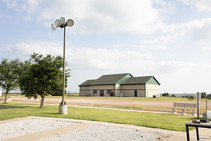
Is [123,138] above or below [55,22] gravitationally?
below

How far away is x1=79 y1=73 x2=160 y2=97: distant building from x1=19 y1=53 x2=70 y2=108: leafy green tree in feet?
108

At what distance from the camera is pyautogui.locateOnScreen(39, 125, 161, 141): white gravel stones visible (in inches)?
269

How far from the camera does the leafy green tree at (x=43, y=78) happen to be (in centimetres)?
2059

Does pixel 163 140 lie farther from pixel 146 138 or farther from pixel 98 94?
pixel 98 94

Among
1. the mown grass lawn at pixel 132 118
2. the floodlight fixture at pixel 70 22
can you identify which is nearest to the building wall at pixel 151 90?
the mown grass lawn at pixel 132 118

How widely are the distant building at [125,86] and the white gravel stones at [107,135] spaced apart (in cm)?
4297

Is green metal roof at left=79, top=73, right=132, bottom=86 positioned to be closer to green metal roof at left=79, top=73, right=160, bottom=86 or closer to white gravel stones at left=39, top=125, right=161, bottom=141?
green metal roof at left=79, top=73, right=160, bottom=86

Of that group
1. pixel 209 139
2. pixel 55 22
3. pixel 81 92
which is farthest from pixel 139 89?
pixel 209 139

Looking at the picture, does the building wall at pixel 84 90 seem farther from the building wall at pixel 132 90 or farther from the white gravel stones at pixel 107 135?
the white gravel stones at pixel 107 135

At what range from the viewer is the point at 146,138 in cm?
696

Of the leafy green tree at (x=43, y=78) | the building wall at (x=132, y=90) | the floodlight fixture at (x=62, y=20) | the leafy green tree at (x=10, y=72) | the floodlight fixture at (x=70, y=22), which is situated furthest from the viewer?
the building wall at (x=132, y=90)

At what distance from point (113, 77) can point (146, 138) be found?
52608 mm

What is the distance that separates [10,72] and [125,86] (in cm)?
3414

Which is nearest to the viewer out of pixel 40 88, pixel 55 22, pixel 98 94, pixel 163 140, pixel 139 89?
pixel 163 140
